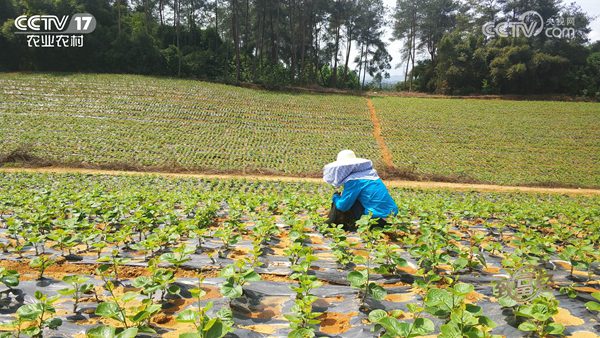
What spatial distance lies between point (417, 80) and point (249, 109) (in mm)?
30176

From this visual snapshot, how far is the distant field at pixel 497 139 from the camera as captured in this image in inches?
829

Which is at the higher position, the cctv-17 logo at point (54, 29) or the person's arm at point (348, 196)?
the cctv-17 logo at point (54, 29)

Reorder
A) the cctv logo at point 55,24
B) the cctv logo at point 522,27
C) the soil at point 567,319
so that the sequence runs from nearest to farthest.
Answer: the soil at point 567,319
the cctv logo at point 55,24
the cctv logo at point 522,27

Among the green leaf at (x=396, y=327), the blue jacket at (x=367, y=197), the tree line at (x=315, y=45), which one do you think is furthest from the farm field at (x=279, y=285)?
the tree line at (x=315, y=45)

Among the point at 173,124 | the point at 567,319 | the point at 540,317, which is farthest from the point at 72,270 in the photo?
the point at 173,124

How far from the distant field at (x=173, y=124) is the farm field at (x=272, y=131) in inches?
3.5

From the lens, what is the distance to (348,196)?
4797 millimetres

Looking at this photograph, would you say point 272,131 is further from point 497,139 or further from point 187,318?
point 187,318

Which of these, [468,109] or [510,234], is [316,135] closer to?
[468,109]

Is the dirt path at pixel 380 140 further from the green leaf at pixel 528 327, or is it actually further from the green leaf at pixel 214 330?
the green leaf at pixel 214 330

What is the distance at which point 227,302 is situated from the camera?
7.88 ft

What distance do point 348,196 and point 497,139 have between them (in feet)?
89.5

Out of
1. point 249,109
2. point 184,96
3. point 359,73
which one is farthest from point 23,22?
point 359,73

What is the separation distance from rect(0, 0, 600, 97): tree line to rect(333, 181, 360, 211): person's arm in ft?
128
